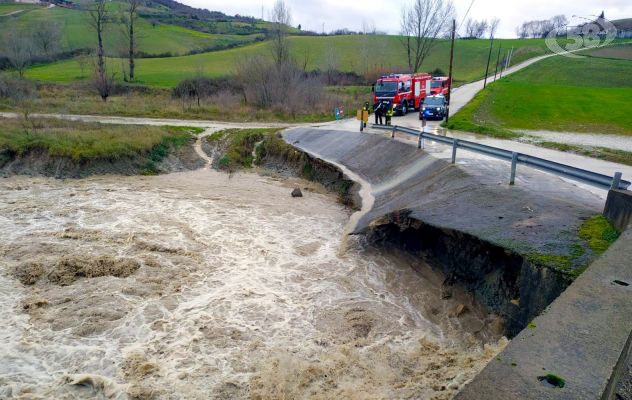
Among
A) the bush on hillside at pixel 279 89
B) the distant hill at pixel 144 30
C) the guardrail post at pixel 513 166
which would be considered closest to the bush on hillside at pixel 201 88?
the bush on hillside at pixel 279 89

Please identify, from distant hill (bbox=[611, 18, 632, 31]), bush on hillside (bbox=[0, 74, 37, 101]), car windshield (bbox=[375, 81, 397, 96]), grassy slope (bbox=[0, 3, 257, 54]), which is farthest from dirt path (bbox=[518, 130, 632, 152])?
distant hill (bbox=[611, 18, 632, 31])

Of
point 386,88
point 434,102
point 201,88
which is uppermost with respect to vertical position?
point 386,88

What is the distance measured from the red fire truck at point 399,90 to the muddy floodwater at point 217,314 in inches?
813

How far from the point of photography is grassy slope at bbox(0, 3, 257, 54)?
254 feet

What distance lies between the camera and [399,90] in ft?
108

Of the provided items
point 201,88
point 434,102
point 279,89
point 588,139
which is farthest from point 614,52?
point 201,88

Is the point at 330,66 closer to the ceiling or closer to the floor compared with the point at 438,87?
closer to the ceiling

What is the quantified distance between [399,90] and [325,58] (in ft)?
126

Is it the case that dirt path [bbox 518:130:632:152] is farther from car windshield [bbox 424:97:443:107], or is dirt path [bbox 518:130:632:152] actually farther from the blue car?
car windshield [bbox 424:97:443:107]

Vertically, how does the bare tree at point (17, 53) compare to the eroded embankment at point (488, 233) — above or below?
above

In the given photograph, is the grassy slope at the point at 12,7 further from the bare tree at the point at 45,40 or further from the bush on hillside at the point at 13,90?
the bush on hillside at the point at 13,90

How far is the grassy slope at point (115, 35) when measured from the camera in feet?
254

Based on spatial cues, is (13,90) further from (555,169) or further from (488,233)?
(555,169)

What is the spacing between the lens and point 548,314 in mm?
5090
